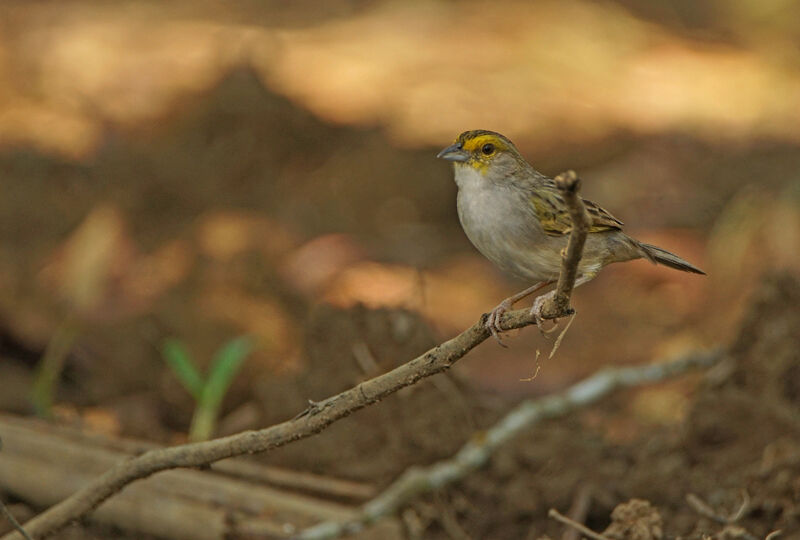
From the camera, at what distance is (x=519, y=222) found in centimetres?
336

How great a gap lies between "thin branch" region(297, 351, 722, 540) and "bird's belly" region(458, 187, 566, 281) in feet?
5.06

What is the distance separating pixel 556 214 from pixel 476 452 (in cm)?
167

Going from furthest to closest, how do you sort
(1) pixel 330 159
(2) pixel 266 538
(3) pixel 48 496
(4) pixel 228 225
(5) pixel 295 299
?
(1) pixel 330 159 → (4) pixel 228 225 → (5) pixel 295 299 → (3) pixel 48 496 → (2) pixel 266 538

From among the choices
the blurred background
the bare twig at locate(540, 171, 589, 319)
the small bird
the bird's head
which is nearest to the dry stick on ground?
the bare twig at locate(540, 171, 589, 319)

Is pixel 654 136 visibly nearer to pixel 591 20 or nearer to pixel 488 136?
pixel 591 20

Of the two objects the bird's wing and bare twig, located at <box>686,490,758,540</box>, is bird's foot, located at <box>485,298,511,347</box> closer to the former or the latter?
the bird's wing

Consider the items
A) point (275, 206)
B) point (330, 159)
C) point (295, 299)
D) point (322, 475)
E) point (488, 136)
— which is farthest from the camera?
point (330, 159)

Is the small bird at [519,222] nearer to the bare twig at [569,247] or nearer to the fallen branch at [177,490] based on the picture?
the bare twig at [569,247]

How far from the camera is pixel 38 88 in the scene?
1137cm

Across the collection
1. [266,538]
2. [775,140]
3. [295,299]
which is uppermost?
[775,140]

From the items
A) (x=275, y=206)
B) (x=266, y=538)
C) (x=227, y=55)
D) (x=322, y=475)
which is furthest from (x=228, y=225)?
(x=266, y=538)

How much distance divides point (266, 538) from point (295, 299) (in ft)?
11.9

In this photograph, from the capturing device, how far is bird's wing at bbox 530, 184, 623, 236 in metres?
3.42

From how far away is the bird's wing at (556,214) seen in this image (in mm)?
3422
